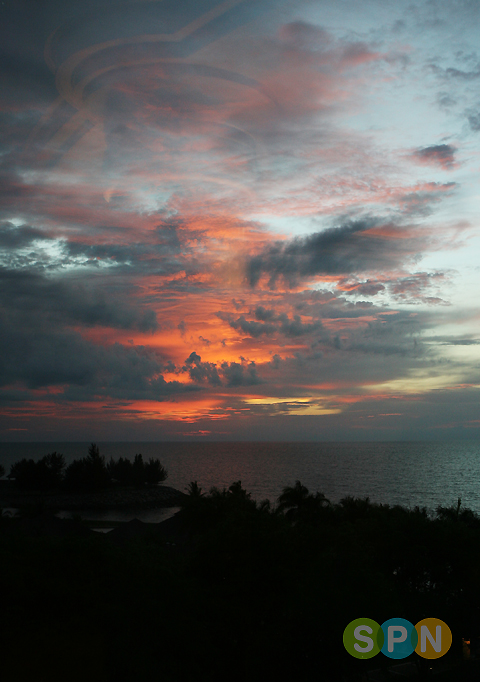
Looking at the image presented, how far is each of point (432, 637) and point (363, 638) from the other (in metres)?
5.38

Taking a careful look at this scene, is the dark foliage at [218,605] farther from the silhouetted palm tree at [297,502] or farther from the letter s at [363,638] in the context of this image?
the silhouetted palm tree at [297,502]

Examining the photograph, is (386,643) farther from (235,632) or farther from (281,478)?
(281,478)

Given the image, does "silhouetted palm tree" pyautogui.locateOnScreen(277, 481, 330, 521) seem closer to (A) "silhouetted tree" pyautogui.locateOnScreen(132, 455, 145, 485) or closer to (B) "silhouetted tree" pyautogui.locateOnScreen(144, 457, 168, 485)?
(A) "silhouetted tree" pyautogui.locateOnScreen(132, 455, 145, 485)

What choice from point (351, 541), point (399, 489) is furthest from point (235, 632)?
point (399, 489)

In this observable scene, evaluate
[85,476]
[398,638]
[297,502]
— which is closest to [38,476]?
[85,476]

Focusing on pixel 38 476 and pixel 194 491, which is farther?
pixel 38 476

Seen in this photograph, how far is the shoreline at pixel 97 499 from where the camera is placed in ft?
300

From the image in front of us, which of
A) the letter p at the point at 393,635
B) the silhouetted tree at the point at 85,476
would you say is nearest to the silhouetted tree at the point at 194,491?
the letter p at the point at 393,635

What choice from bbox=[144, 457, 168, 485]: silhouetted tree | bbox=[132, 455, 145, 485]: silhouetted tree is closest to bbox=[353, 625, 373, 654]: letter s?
bbox=[132, 455, 145, 485]: silhouetted tree

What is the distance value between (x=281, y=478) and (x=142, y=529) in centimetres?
10199

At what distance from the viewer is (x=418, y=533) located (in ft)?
71.1

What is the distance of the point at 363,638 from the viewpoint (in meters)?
15.3

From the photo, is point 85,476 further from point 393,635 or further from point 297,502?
point 393,635

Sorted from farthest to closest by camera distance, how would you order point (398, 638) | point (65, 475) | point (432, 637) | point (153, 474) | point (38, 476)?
point (153, 474)
point (65, 475)
point (38, 476)
point (432, 637)
point (398, 638)
